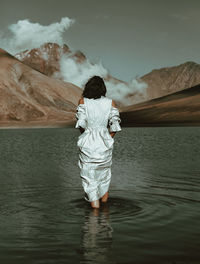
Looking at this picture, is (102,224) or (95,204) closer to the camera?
(102,224)

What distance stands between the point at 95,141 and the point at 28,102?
16416cm

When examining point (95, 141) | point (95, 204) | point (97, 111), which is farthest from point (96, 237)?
point (97, 111)

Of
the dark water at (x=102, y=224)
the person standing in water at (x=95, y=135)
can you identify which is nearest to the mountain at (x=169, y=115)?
the dark water at (x=102, y=224)

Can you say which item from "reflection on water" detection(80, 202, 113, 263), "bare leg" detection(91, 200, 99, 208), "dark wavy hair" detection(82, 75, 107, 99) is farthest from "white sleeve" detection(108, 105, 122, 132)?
"reflection on water" detection(80, 202, 113, 263)

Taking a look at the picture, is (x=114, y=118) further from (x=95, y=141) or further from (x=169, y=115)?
(x=169, y=115)

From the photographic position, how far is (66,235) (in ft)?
24.5

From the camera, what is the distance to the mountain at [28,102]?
536 feet

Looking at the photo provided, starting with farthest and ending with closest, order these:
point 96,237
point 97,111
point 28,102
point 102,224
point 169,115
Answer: point 28,102 → point 169,115 → point 97,111 → point 102,224 → point 96,237

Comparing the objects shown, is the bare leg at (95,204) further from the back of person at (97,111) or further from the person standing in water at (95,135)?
the back of person at (97,111)

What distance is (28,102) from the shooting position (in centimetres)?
17050

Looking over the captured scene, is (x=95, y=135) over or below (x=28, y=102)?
below

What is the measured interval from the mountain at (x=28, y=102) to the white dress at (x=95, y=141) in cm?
14402

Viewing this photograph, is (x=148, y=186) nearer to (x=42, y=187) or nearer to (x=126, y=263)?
(x=42, y=187)

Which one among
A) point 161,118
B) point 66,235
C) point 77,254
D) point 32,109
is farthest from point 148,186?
point 32,109
